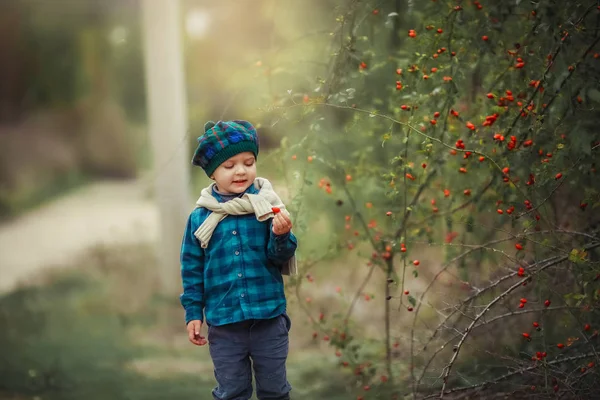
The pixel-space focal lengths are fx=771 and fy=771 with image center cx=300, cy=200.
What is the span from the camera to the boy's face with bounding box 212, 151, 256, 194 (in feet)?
7.67

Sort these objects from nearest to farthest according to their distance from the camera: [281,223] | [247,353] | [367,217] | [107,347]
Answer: [281,223] < [247,353] < [367,217] < [107,347]

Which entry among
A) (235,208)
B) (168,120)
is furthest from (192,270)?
(168,120)

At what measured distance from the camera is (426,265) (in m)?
4.53

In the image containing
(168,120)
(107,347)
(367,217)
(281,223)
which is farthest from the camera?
(168,120)

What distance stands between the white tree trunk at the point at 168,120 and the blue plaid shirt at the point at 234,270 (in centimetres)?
257

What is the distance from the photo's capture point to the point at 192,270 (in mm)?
2422

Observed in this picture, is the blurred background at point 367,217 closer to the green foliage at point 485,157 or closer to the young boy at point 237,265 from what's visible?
the green foliage at point 485,157

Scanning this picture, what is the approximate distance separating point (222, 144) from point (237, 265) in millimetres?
375

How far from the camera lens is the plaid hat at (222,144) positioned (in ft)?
7.62

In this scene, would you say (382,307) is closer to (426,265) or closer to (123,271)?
(426,265)

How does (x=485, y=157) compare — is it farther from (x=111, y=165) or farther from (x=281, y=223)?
(x=111, y=165)

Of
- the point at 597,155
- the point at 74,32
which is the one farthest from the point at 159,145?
the point at 74,32

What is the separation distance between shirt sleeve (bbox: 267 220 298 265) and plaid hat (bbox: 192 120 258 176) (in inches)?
9.9

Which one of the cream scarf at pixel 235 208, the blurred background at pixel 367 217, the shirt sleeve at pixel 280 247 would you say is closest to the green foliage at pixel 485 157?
the blurred background at pixel 367 217
